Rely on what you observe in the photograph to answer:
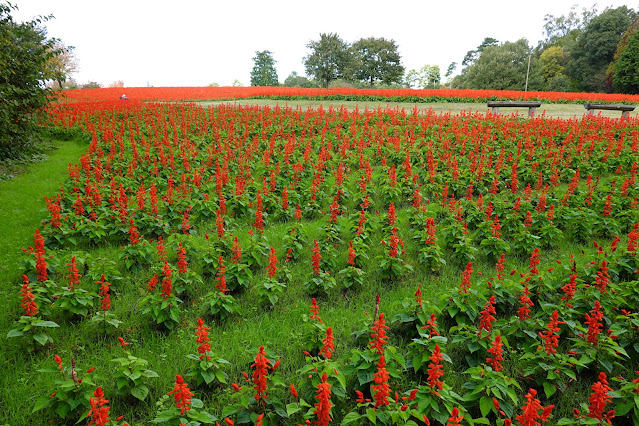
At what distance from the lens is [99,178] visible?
7980 millimetres

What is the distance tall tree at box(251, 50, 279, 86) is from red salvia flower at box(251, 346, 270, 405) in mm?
68756

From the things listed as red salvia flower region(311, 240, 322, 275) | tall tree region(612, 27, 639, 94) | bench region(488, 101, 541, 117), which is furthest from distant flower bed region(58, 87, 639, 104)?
red salvia flower region(311, 240, 322, 275)

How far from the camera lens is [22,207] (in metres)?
7.13

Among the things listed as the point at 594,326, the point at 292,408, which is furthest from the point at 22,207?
the point at 594,326

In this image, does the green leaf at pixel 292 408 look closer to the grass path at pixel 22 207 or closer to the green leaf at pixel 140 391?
the green leaf at pixel 140 391

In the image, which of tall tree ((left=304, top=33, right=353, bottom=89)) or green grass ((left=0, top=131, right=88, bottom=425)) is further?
tall tree ((left=304, top=33, right=353, bottom=89))

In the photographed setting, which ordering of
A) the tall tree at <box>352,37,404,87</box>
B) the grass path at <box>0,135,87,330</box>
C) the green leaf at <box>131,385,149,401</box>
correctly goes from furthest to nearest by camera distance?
1. the tall tree at <box>352,37,404,87</box>
2. the grass path at <box>0,135,87,330</box>
3. the green leaf at <box>131,385,149,401</box>

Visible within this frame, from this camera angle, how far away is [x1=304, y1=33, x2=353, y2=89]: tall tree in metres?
49.9

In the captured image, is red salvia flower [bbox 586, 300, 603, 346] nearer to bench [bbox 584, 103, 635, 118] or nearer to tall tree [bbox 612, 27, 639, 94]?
bench [bbox 584, 103, 635, 118]

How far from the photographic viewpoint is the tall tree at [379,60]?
55.6 metres

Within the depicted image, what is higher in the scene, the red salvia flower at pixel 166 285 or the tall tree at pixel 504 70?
the tall tree at pixel 504 70

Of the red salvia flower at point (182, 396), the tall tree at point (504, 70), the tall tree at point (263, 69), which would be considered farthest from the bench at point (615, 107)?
the tall tree at point (263, 69)

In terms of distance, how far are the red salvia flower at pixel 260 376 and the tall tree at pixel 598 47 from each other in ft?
208

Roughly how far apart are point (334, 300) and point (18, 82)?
471 inches
